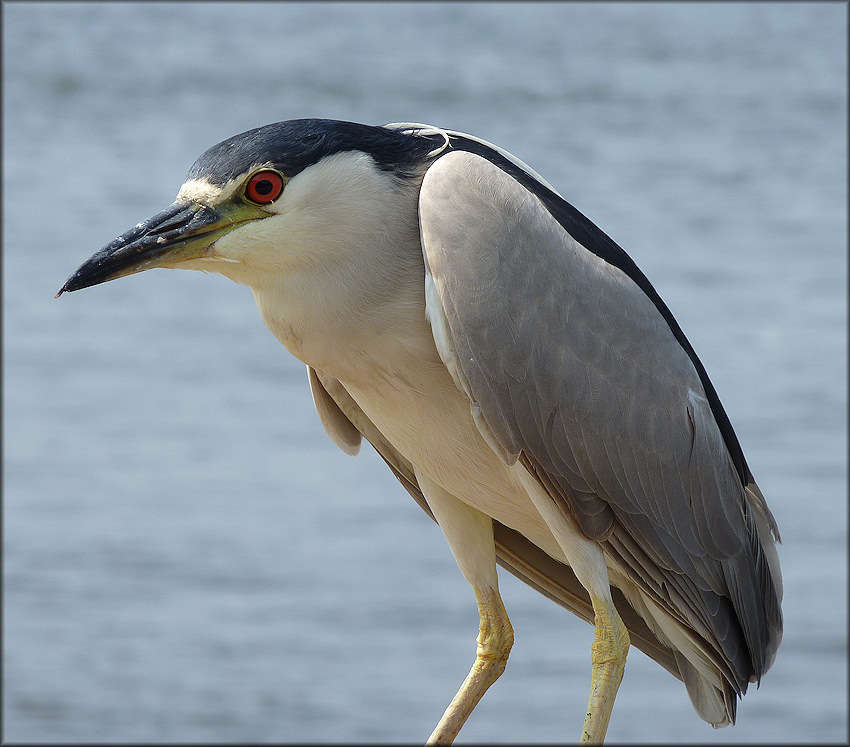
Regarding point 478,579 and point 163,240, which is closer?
point 163,240

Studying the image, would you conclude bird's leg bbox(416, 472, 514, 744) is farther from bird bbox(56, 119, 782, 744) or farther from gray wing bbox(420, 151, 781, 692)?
gray wing bbox(420, 151, 781, 692)

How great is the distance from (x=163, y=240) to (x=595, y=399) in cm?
84

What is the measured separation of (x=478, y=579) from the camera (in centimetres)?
272

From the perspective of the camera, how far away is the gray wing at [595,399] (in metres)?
2.25

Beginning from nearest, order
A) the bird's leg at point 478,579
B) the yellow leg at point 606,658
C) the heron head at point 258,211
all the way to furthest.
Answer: the heron head at point 258,211 < the yellow leg at point 606,658 < the bird's leg at point 478,579

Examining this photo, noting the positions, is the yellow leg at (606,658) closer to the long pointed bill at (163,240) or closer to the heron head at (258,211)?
the heron head at (258,211)

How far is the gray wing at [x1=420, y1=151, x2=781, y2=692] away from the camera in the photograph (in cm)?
225

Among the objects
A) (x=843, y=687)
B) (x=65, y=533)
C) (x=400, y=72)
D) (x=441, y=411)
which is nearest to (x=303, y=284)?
→ (x=441, y=411)

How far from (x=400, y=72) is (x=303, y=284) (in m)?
14.2

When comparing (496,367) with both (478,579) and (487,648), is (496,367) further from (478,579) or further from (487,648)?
(487,648)

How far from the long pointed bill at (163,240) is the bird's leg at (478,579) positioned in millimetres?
773

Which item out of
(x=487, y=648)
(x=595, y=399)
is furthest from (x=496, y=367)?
(x=487, y=648)

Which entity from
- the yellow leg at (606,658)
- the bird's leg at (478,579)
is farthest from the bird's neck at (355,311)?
the yellow leg at (606,658)

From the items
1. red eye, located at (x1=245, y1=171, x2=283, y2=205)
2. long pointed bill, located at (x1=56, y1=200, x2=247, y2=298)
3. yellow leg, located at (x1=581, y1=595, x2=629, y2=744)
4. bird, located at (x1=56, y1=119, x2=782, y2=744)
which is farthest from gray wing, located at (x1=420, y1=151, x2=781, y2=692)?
long pointed bill, located at (x1=56, y1=200, x2=247, y2=298)
